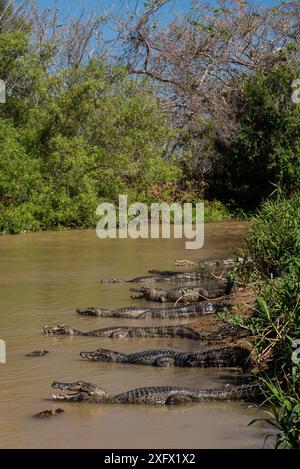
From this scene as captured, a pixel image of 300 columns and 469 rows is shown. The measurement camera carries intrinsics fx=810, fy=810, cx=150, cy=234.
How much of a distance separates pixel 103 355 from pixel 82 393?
1.38m

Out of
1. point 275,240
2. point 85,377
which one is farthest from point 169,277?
point 85,377

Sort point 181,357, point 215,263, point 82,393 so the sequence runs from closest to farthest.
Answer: point 82,393, point 181,357, point 215,263

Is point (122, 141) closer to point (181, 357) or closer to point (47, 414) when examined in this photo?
point (181, 357)

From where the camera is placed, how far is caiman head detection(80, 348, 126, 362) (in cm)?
811


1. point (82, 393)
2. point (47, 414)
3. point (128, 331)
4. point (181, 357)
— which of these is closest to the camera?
point (47, 414)

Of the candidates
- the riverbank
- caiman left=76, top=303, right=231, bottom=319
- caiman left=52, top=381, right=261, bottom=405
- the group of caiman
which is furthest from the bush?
caiman left=52, top=381, right=261, bottom=405

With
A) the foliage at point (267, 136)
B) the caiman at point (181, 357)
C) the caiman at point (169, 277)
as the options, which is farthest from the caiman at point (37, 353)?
the foliage at point (267, 136)

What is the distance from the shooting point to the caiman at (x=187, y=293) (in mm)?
11609

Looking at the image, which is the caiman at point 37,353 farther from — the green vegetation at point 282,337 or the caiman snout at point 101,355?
the green vegetation at point 282,337

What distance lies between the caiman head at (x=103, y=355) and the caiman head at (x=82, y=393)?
1252 mm

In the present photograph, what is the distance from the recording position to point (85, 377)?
298 inches

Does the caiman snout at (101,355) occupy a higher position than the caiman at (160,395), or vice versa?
the caiman snout at (101,355)

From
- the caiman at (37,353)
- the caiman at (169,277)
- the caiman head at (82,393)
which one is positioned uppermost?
the caiman at (169,277)

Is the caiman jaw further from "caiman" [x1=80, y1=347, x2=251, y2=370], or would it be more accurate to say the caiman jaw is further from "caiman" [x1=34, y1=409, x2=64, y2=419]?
"caiman" [x1=34, y1=409, x2=64, y2=419]
